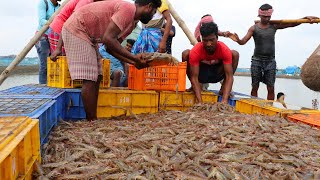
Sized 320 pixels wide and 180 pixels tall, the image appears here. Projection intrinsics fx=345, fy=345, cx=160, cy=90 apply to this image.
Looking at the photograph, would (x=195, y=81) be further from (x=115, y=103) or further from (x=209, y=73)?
(x=115, y=103)

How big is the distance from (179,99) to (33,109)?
334 cm

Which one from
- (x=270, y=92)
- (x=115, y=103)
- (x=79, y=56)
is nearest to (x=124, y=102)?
(x=115, y=103)

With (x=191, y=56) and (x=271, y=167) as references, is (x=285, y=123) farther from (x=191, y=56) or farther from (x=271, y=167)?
(x=191, y=56)

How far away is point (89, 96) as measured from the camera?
16.2ft

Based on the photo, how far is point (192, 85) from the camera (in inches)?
245

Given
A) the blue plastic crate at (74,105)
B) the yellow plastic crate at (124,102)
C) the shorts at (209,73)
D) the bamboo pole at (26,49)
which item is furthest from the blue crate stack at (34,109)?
the bamboo pole at (26,49)

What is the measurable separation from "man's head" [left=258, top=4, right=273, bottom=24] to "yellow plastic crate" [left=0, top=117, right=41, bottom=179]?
239 inches

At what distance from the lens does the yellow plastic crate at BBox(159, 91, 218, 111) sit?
6012mm

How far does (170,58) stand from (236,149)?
2303 mm

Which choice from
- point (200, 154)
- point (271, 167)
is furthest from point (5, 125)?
point (271, 167)

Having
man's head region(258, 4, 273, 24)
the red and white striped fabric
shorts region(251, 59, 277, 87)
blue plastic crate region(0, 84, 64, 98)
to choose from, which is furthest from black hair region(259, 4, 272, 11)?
blue plastic crate region(0, 84, 64, 98)

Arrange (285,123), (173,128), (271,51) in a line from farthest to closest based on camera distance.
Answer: (271,51), (285,123), (173,128)

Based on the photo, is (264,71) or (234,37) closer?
(264,71)

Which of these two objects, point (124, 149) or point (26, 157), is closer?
point (26, 157)
